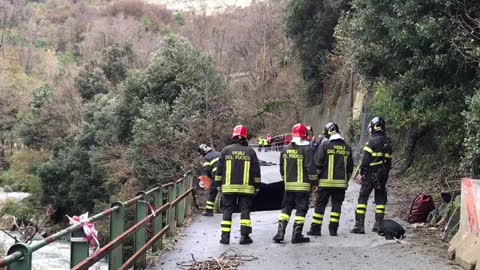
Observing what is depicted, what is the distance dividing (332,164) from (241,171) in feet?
5.79

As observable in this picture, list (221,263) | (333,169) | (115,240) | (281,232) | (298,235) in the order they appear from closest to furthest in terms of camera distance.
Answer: (115,240) → (221,263) → (298,235) → (281,232) → (333,169)

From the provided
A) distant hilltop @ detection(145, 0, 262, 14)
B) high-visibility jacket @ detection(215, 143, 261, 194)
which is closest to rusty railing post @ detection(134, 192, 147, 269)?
high-visibility jacket @ detection(215, 143, 261, 194)

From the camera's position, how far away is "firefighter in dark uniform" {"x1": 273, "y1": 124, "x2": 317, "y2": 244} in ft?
31.2

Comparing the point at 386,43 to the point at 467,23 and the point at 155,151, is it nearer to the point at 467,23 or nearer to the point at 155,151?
the point at 467,23

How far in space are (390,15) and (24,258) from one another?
9665mm

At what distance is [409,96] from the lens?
11.8 metres

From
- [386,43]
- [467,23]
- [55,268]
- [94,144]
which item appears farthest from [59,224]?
[467,23]

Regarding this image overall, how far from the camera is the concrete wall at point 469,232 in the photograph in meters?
7.25

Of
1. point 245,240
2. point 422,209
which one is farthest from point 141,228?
point 422,209

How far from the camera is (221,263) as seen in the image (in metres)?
7.82

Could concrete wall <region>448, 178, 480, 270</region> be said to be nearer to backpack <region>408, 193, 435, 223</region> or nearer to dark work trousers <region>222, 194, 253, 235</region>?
backpack <region>408, 193, 435, 223</region>

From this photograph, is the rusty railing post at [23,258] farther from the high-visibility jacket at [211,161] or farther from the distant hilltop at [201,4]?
the distant hilltop at [201,4]

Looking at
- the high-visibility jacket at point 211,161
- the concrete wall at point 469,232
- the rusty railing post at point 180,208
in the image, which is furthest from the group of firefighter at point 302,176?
the high-visibility jacket at point 211,161

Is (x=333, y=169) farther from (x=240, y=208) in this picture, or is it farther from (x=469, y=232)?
(x=469, y=232)
